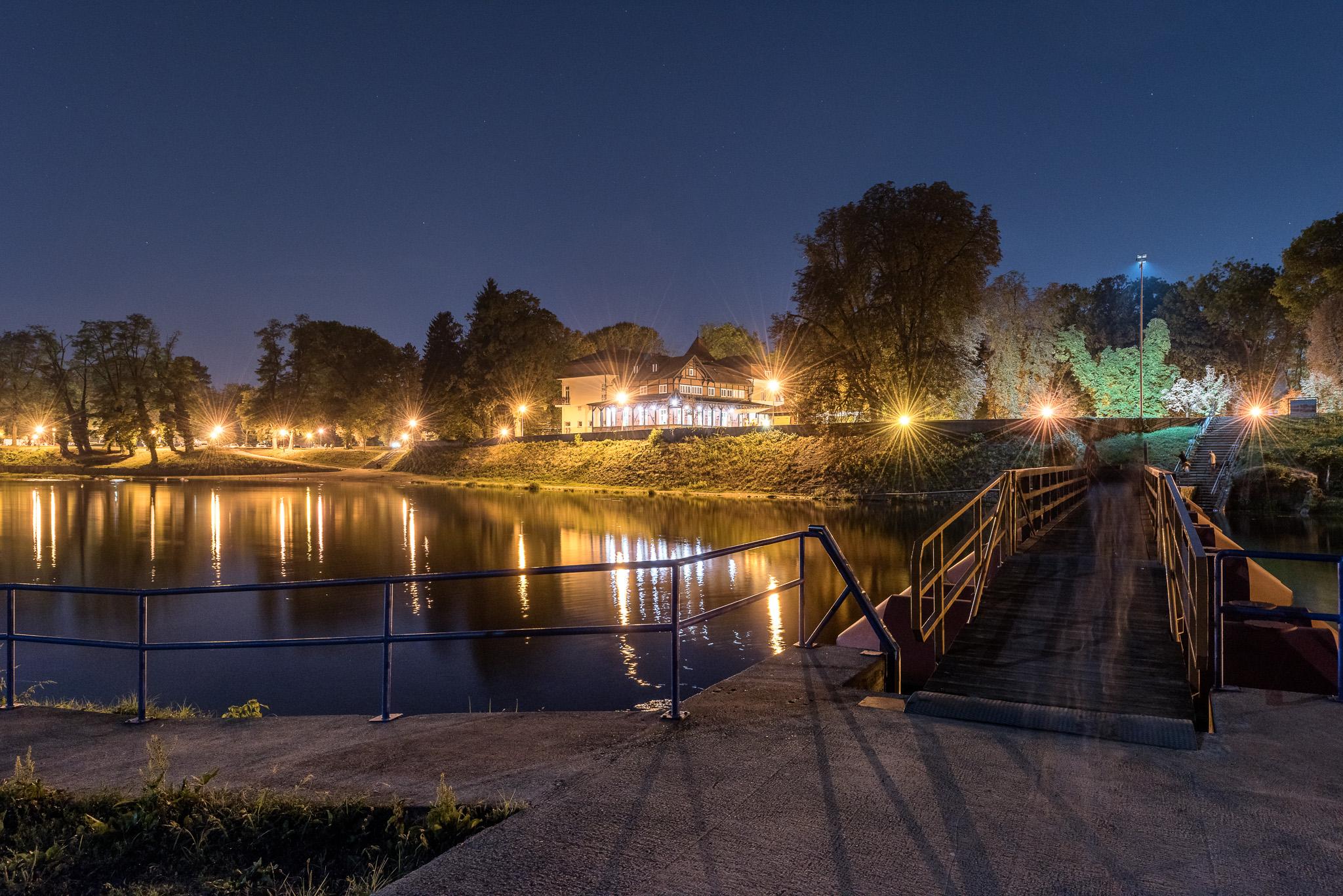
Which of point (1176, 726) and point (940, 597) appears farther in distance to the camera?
point (940, 597)

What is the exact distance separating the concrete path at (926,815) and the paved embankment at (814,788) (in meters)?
0.01

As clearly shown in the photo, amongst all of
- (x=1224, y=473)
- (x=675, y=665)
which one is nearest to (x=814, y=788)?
(x=675, y=665)

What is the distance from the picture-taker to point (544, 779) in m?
4.22

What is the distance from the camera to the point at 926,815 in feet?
12.1

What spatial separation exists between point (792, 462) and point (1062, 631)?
3877cm

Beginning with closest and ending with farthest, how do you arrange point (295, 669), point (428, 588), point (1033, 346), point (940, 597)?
point (940, 597) < point (295, 669) < point (428, 588) < point (1033, 346)

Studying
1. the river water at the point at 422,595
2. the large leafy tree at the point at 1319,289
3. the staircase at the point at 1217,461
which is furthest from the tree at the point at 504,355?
the large leafy tree at the point at 1319,289

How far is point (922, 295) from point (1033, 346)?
22.1 m

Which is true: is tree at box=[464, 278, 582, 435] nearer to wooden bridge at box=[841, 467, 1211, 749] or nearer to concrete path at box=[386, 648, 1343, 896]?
wooden bridge at box=[841, 467, 1211, 749]

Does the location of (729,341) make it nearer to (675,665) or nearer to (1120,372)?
(1120,372)

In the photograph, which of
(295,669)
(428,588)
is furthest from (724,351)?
(295,669)

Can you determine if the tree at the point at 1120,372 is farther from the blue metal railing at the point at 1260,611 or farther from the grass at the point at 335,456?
the grass at the point at 335,456

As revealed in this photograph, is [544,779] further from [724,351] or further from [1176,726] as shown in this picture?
[724,351]

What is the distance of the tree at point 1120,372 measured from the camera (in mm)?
66438
